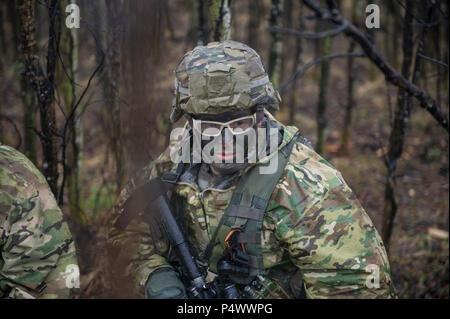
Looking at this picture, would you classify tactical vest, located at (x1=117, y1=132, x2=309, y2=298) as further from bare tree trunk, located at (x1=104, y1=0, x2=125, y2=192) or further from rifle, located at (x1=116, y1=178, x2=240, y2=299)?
bare tree trunk, located at (x1=104, y1=0, x2=125, y2=192)

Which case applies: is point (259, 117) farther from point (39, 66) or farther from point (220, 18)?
point (39, 66)

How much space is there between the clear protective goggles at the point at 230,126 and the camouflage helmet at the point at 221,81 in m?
0.07

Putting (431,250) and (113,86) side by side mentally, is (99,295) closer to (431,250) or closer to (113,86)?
(113,86)

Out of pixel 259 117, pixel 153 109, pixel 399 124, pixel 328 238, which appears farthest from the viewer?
pixel 153 109

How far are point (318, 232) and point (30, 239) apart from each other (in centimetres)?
149

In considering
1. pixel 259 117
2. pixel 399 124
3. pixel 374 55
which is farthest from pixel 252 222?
pixel 399 124

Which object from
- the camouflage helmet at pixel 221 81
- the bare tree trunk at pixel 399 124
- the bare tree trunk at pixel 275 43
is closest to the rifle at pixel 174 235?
the camouflage helmet at pixel 221 81

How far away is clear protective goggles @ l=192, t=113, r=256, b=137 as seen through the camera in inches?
93.7

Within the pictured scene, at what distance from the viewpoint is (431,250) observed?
5.04 metres

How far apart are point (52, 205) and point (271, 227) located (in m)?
1.21

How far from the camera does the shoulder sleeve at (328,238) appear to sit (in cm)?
220

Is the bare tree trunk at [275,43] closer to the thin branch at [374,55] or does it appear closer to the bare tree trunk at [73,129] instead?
the bare tree trunk at [73,129]

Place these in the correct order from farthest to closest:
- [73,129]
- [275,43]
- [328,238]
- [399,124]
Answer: [275,43]
[73,129]
[399,124]
[328,238]

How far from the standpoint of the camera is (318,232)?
223cm
